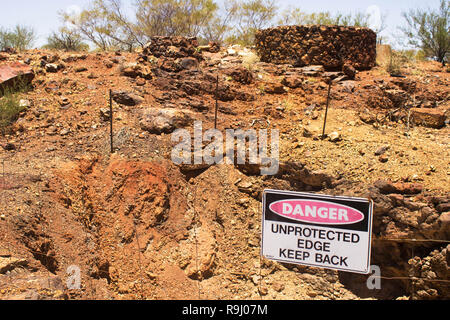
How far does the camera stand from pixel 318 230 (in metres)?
3.77

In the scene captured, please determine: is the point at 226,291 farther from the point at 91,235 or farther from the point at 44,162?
the point at 44,162

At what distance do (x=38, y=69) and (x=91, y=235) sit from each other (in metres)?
4.74

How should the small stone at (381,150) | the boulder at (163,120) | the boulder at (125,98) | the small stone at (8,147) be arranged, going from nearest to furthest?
the small stone at (381,150), the small stone at (8,147), the boulder at (163,120), the boulder at (125,98)

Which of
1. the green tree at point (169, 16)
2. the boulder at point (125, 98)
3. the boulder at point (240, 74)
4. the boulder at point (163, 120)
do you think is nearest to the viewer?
the boulder at point (163, 120)

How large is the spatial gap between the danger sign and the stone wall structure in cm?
654

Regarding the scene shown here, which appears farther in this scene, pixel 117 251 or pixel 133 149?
pixel 133 149

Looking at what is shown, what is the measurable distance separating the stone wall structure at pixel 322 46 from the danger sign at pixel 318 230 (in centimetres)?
654

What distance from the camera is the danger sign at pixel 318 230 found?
3.69 meters

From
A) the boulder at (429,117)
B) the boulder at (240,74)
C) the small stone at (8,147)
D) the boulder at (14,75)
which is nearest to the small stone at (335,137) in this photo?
the boulder at (429,117)

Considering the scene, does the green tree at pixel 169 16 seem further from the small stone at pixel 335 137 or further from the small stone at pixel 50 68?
the small stone at pixel 335 137

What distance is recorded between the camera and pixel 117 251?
20.3ft

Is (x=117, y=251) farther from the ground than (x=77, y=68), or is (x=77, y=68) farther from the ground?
(x=77, y=68)

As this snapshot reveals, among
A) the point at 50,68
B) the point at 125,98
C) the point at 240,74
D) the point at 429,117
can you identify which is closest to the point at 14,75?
the point at 50,68
